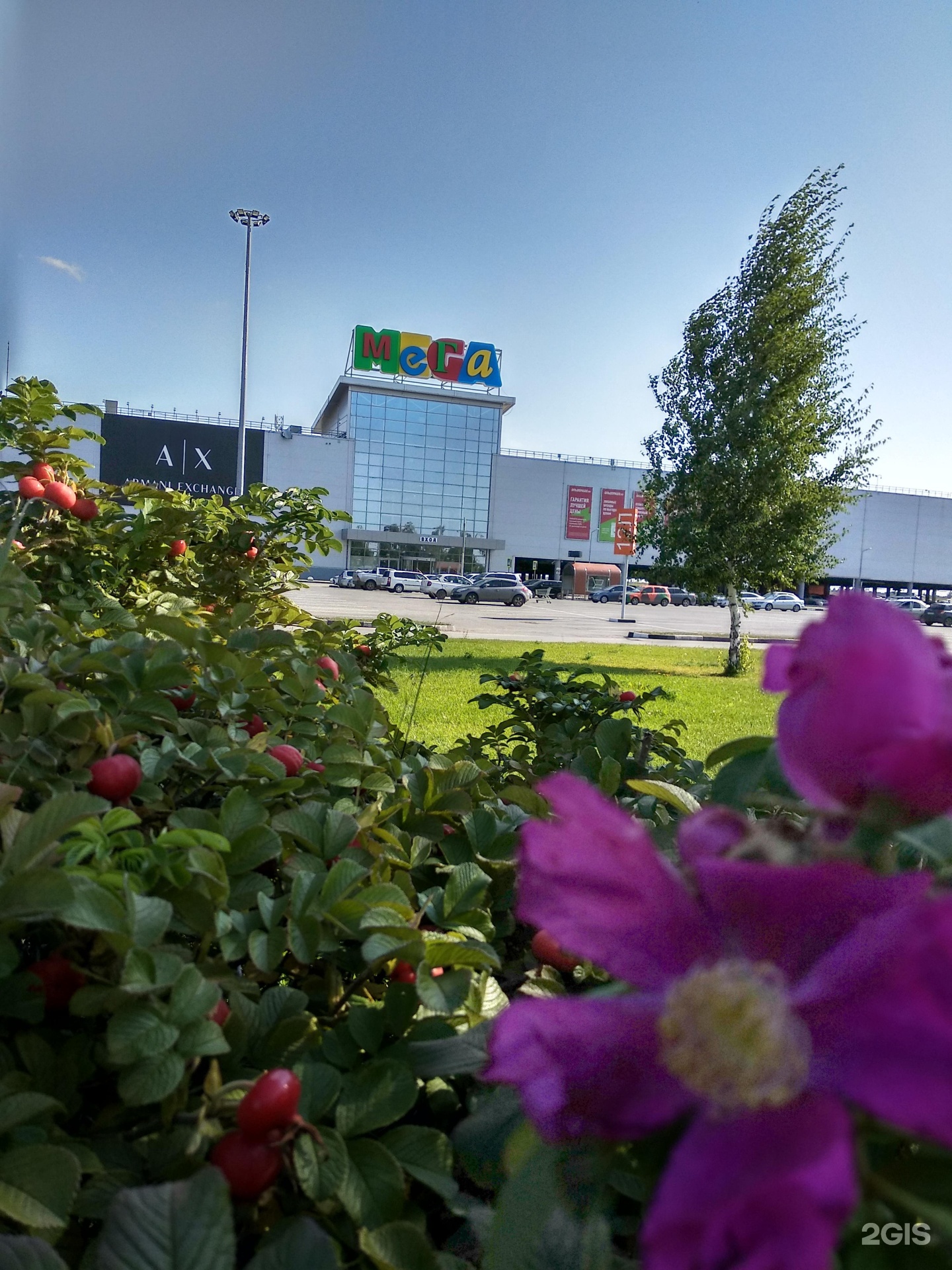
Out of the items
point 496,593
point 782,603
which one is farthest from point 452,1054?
point 782,603

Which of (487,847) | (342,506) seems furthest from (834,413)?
(342,506)

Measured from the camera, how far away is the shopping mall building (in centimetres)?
4878

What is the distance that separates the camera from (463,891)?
0.93 m

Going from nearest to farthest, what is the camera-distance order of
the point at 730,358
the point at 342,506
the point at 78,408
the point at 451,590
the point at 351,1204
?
the point at 351,1204 → the point at 78,408 → the point at 730,358 → the point at 451,590 → the point at 342,506

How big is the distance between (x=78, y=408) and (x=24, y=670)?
6.95 feet

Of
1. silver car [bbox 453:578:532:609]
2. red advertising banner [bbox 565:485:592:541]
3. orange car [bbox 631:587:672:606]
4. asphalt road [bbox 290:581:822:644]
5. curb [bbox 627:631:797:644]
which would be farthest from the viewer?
red advertising banner [bbox 565:485:592:541]

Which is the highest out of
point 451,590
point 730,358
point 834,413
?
point 730,358

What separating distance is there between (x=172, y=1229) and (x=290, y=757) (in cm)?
75

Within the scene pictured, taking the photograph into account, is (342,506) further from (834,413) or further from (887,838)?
(887,838)

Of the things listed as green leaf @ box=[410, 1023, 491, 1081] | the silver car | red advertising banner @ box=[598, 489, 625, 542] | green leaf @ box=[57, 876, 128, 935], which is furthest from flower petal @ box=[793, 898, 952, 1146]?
red advertising banner @ box=[598, 489, 625, 542]

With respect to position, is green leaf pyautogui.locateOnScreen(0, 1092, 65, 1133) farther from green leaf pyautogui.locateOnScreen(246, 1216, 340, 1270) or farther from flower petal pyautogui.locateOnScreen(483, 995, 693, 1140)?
flower petal pyautogui.locateOnScreen(483, 995, 693, 1140)

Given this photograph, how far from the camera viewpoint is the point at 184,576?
2.89 m

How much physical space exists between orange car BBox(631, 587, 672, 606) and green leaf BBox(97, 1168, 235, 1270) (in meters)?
46.6

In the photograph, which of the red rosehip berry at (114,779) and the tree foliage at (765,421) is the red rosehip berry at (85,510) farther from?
the tree foliage at (765,421)
